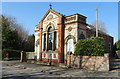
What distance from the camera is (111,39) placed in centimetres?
3058

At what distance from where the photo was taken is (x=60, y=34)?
1833cm

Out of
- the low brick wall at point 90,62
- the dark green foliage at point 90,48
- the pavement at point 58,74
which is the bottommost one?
the pavement at point 58,74

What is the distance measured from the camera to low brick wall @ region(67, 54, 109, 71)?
11.2 meters

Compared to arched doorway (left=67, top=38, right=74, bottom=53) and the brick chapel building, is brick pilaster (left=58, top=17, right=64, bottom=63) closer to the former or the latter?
the brick chapel building

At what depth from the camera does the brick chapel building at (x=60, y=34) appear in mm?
17391

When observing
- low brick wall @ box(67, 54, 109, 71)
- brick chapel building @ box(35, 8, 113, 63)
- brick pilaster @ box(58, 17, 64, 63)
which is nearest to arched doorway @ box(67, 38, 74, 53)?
brick chapel building @ box(35, 8, 113, 63)

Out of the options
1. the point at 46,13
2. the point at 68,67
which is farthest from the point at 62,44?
the point at 46,13

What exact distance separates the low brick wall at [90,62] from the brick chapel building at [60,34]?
3.90 m

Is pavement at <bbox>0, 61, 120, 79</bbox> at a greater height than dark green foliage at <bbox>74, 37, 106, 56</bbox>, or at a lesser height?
lesser

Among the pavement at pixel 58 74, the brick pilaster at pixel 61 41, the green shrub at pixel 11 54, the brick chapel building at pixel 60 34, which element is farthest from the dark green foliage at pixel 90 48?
the green shrub at pixel 11 54

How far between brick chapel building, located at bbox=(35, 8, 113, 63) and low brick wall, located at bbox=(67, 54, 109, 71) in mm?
3903

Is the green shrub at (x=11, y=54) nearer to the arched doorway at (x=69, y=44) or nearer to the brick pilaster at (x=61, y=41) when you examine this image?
the brick pilaster at (x=61, y=41)

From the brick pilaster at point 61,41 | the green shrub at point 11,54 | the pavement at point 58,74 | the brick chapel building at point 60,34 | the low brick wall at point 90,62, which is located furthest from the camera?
the green shrub at point 11,54

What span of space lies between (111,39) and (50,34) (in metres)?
18.0
